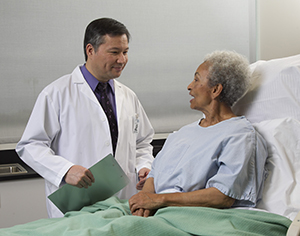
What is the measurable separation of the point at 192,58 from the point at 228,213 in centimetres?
191

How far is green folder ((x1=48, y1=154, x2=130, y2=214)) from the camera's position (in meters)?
1.52

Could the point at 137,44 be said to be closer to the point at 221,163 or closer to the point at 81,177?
the point at 81,177

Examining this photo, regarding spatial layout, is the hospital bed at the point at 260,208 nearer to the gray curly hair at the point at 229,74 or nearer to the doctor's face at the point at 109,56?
the gray curly hair at the point at 229,74

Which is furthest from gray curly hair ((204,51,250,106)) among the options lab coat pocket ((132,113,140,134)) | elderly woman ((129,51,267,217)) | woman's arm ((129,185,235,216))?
lab coat pocket ((132,113,140,134))

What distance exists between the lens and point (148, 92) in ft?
9.39

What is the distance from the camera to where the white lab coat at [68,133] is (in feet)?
5.71

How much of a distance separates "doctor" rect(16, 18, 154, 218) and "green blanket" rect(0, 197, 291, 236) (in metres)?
0.49

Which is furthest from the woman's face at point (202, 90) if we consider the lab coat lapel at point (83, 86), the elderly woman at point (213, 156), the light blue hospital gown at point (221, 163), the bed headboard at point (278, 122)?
the lab coat lapel at point (83, 86)

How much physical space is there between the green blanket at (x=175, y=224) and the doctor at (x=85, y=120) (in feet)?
1.59

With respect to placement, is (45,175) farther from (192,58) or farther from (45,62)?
(192,58)

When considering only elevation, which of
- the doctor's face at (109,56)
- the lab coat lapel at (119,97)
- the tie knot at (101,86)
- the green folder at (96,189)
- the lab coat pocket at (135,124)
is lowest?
the green folder at (96,189)

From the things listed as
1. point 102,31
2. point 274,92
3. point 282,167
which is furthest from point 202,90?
point 102,31

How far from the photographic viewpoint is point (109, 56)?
1847mm

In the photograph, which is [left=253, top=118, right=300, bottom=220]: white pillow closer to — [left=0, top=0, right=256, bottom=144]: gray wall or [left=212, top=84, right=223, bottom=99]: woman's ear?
[left=212, top=84, right=223, bottom=99]: woman's ear
